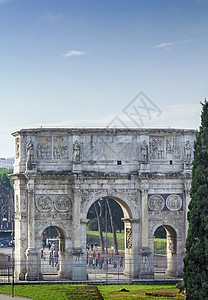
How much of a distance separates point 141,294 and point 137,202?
8682mm

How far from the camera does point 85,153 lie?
4981cm

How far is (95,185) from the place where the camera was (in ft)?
163

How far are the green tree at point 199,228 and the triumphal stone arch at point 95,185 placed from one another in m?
13.1

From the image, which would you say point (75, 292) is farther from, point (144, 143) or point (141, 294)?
point (144, 143)

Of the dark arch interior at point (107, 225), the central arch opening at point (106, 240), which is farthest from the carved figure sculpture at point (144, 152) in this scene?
the dark arch interior at point (107, 225)

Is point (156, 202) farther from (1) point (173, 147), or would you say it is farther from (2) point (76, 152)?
(2) point (76, 152)

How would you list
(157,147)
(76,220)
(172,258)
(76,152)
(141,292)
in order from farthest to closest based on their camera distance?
1. (172,258)
2. (157,147)
3. (76,152)
4. (76,220)
5. (141,292)

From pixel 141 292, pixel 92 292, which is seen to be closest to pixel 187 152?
pixel 141 292

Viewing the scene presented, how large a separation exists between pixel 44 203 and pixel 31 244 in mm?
3004

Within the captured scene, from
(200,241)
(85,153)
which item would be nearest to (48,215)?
(85,153)

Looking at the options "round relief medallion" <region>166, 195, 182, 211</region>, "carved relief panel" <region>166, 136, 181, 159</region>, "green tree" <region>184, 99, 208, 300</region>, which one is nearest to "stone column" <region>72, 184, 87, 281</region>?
"round relief medallion" <region>166, 195, 182, 211</region>

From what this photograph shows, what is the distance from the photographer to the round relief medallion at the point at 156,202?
165ft

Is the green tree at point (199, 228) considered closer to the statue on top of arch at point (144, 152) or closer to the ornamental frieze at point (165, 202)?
the statue on top of arch at point (144, 152)

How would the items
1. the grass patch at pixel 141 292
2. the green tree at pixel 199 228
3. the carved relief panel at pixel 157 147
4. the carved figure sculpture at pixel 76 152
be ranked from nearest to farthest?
the green tree at pixel 199 228 → the grass patch at pixel 141 292 → the carved figure sculpture at pixel 76 152 → the carved relief panel at pixel 157 147
